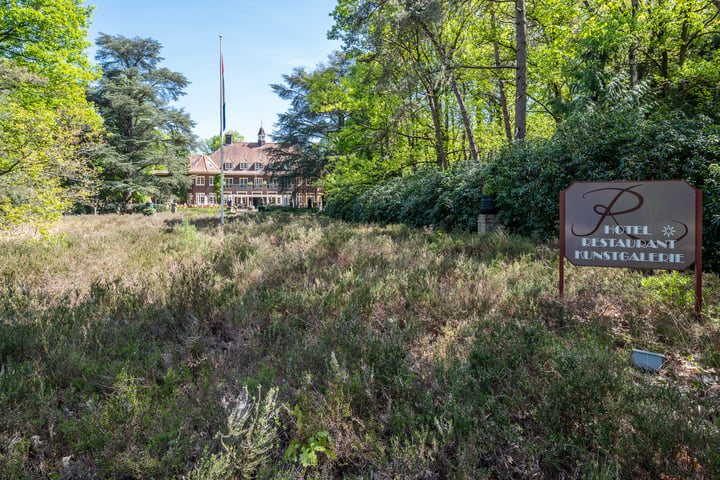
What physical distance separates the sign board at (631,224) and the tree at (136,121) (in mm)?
39871

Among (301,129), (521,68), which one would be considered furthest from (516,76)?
(301,129)

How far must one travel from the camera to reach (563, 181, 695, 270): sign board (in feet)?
13.5

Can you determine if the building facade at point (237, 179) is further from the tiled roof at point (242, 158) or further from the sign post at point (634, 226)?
the sign post at point (634, 226)

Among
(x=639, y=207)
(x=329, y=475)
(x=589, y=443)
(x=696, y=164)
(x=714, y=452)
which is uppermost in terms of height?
(x=696, y=164)

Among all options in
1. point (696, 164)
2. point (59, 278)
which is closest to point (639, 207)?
point (696, 164)

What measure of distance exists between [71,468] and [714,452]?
363 centimetres

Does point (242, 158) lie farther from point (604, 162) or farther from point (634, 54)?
point (604, 162)

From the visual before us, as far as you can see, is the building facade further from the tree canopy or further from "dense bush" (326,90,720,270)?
"dense bush" (326,90,720,270)

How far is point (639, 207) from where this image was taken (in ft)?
14.3

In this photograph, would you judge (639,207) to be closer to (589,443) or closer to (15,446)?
(589,443)

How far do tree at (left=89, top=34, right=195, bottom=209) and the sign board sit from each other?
39.9 m

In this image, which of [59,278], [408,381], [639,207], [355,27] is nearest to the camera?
[408,381]

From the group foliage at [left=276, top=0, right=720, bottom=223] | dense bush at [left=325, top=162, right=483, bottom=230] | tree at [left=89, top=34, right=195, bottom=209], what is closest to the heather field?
foliage at [left=276, top=0, right=720, bottom=223]

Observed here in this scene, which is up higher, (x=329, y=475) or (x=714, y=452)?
(x=714, y=452)
